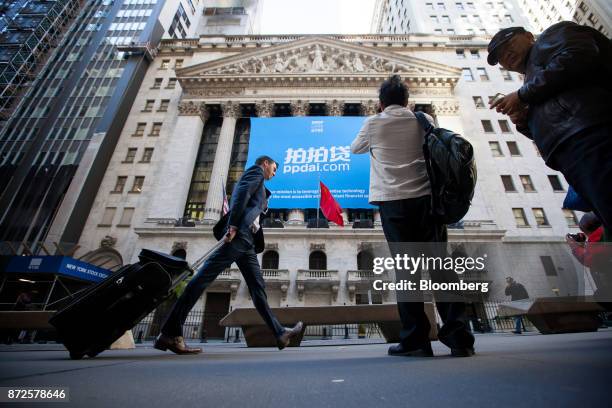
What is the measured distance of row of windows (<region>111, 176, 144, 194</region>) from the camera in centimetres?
2131

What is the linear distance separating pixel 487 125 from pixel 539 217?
341 inches

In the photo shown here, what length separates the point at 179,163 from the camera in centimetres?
2166

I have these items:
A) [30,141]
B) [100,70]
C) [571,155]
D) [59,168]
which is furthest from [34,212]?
[571,155]

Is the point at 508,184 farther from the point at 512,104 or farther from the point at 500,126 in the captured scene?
the point at 512,104

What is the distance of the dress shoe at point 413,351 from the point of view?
6.64ft

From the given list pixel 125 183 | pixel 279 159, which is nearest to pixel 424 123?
pixel 279 159

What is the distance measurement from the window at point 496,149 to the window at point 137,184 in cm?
2801

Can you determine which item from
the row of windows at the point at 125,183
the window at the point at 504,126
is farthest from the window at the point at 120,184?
the window at the point at 504,126

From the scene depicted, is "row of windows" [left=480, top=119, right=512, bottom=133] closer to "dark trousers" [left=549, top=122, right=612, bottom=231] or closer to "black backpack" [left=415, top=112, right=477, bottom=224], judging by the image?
"black backpack" [left=415, top=112, right=477, bottom=224]

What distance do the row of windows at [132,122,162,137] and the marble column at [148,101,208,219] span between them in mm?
1394

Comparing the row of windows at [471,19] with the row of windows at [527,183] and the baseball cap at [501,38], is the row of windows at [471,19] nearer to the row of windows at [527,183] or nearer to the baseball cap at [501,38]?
the row of windows at [527,183]

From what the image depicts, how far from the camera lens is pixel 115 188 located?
2148 cm

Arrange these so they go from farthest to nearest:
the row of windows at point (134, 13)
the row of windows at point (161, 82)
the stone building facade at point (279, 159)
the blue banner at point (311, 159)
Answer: the row of windows at point (134, 13) < the row of windows at point (161, 82) < the blue banner at point (311, 159) < the stone building facade at point (279, 159)

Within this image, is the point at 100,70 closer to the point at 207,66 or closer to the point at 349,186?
the point at 207,66
